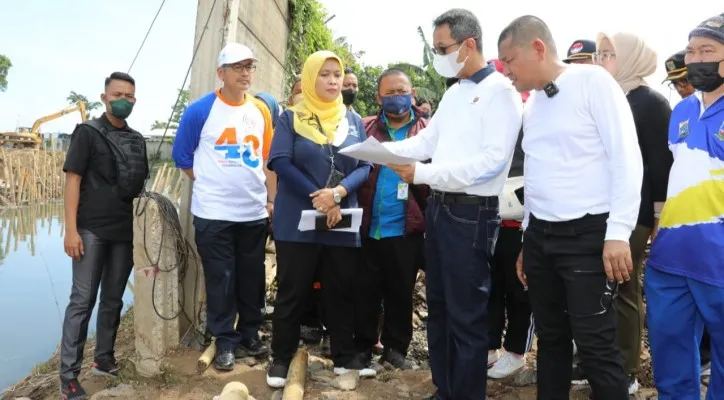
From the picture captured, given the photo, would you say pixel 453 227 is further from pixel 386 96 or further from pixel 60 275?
pixel 60 275

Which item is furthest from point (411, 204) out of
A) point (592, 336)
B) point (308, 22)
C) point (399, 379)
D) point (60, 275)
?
point (60, 275)

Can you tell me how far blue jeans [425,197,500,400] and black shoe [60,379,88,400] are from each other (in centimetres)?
243

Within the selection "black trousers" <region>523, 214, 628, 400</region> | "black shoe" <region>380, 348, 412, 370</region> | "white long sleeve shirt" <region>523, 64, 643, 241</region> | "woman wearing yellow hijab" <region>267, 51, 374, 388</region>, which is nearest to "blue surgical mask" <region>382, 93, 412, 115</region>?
"woman wearing yellow hijab" <region>267, 51, 374, 388</region>

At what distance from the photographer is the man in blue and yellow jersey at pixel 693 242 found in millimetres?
2266

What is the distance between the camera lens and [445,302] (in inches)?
111

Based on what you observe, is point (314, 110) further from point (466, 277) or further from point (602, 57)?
point (602, 57)

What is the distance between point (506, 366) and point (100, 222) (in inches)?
114

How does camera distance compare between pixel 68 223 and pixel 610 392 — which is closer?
pixel 610 392

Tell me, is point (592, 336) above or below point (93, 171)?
below

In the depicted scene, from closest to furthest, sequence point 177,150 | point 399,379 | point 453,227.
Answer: point 453,227, point 399,379, point 177,150

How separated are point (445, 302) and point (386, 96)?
1.48 meters

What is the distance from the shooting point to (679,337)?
2.42m

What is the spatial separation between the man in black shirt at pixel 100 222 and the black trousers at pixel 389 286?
1.69m

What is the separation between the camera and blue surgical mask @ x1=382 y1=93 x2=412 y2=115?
11.5ft
